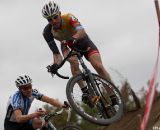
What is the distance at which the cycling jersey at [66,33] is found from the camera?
1502 cm

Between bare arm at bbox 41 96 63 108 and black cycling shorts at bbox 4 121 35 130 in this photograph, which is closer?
black cycling shorts at bbox 4 121 35 130

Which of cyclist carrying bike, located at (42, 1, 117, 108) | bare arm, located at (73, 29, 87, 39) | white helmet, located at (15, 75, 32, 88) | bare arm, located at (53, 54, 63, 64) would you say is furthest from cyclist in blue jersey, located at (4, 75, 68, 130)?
bare arm, located at (73, 29, 87, 39)

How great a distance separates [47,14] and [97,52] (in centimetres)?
164

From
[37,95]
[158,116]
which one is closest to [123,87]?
[158,116]

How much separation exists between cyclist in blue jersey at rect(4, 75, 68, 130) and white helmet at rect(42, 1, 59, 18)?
1.73 metres

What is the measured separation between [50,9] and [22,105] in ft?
8.12

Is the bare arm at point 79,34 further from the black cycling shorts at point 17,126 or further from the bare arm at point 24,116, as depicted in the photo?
the black cycling shorts at point 17,126

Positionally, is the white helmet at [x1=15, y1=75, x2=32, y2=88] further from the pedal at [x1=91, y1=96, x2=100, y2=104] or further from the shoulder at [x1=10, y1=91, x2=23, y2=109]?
the pedal at [x1=91, y1=96, x2=100, y2=104]

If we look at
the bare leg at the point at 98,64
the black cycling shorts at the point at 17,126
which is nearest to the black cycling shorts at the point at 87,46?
the bare leg at the point at 98,64

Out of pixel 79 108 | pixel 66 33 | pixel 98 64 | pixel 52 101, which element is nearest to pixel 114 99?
pixel 98 64

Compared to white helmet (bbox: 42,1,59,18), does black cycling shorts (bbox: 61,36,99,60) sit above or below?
below

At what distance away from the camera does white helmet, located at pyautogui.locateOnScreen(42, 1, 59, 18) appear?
1448 cm

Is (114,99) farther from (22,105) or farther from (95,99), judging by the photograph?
(22,105)

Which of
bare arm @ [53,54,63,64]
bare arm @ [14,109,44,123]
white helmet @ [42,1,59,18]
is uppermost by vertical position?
white helmet @ [42,1,59,18]
